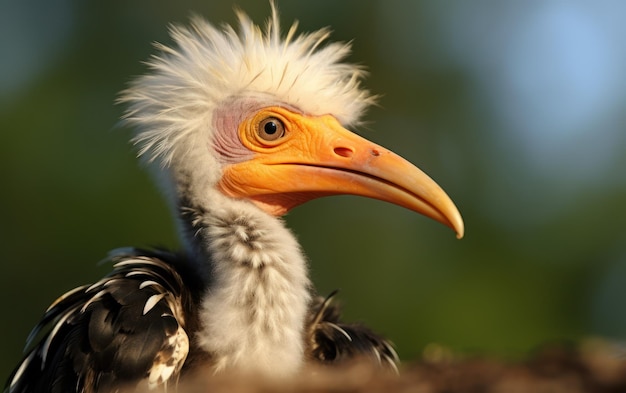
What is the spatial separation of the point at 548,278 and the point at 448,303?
2652 mm

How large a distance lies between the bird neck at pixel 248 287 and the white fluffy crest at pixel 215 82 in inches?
21.3

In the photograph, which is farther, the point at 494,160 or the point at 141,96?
the point at 494,160

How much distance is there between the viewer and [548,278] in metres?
17.0

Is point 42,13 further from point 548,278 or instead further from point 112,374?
point 112,374

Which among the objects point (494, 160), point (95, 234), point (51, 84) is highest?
point (494, 160)

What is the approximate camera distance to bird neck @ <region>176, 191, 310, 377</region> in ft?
15.7

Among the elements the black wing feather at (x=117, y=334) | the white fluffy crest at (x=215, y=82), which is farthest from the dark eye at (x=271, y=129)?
the black wing feather at (x=117, y=334)

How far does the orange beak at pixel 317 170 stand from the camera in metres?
5.28

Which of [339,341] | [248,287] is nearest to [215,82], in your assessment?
[248,287]

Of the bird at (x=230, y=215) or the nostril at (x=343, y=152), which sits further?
the nostril at (x=343, y=152)

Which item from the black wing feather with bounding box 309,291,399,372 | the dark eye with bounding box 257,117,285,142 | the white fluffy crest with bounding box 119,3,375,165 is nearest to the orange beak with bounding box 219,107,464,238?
the dark eye with bounding box 257,117,285,142

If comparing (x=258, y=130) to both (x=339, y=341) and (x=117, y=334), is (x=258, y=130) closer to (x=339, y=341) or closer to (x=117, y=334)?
(x=339, y=341)

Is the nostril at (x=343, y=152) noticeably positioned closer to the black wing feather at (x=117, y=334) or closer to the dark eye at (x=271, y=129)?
the dark eye at (x=271, y=129)

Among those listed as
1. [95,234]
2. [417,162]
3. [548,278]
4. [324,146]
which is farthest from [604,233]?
[324,146]
